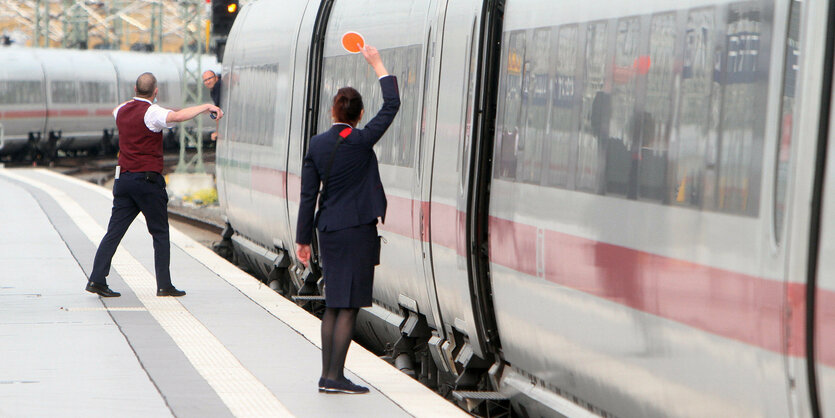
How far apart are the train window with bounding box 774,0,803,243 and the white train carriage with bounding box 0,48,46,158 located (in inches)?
1434

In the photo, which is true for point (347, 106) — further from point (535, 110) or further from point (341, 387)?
point (341, 387)

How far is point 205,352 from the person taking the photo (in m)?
7.98

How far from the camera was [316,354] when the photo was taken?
26.1 ft

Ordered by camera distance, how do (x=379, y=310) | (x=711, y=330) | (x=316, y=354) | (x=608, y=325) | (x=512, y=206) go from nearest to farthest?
(x=711, y=330), (x=608, y=325), (x=512, y=206), (x=316, y=354), (x=379, y=310)

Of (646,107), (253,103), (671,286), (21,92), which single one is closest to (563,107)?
(646,107)

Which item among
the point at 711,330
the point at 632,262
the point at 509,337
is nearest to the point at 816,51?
the point at 711,330

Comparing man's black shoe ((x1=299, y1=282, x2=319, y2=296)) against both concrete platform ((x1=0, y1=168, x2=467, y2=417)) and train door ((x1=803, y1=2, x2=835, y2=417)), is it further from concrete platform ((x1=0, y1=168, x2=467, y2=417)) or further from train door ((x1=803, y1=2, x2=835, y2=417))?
train door ((x1=803, y1=2, x2=835, y2=417))

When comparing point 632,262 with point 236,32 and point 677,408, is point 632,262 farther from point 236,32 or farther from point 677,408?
point 236,32

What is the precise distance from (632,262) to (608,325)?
40cm

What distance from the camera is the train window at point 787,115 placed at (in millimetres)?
4156

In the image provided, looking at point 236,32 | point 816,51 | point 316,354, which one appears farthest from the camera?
point 236,32

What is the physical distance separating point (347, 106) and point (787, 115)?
107 inches

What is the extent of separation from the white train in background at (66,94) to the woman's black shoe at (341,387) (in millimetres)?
32407

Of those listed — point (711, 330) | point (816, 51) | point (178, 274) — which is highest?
point (816, 51)
